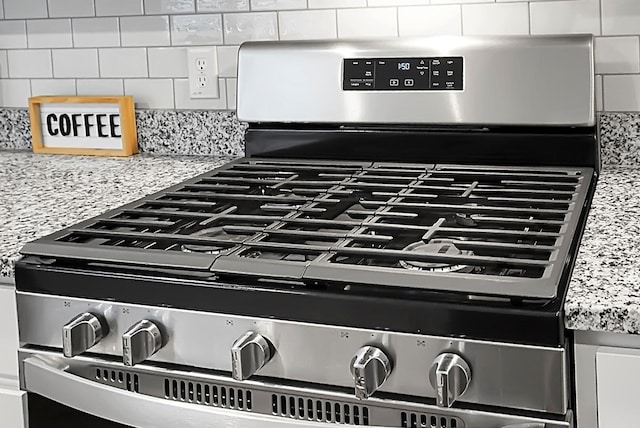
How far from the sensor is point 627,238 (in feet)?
4.24

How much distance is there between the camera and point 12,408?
1.42 meters

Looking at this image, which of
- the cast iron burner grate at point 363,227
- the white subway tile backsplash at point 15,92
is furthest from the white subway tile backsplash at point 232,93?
the white subway tile backsplash at point 15,92

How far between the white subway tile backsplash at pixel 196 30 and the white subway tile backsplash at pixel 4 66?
1.55ft

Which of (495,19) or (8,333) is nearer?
(8,333)

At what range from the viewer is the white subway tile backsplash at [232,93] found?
2.08m

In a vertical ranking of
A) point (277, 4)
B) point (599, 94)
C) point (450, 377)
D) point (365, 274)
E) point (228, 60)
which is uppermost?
point (277, 4)

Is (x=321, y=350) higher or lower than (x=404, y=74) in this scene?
lower

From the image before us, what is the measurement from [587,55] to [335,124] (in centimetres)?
49

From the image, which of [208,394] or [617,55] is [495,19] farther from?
[208,394]

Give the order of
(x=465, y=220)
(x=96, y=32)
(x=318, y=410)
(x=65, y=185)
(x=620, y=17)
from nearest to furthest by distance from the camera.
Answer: (x=318, y=410), (x=465, y=220), (x=620, y=17), (x=65, y=185), (x=96, y=32)

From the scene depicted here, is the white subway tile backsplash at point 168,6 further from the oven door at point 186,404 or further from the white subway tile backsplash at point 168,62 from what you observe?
the oven door at point 186,404

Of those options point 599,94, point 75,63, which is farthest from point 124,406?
point 75,63

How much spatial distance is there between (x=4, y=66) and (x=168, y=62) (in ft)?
1.53

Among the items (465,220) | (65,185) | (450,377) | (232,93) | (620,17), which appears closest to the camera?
(450,377)
